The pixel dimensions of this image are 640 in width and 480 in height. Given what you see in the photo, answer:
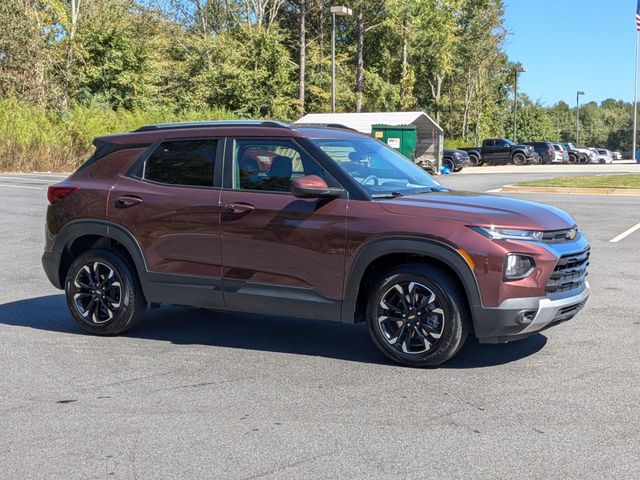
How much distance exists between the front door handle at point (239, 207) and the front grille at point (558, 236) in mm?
2150

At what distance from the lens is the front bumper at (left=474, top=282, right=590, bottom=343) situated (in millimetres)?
5277

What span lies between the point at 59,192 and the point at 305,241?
247 cm

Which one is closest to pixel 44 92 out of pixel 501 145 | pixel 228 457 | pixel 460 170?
pixel 460 170

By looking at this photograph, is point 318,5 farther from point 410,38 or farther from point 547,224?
point 547,224

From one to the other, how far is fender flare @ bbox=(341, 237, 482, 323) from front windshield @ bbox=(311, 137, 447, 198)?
0.44 m

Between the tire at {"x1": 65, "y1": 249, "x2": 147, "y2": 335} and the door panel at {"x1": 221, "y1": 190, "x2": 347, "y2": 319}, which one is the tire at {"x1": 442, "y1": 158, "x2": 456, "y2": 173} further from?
the door panel at {"x1": 221, "y1": 190, "x2": 347, "y2": 319}

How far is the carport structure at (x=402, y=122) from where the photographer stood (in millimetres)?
38844

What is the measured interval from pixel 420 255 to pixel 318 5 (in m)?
56.1

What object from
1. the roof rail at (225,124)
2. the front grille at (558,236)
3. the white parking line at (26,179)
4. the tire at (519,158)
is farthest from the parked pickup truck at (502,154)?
the front grille at (558,236)

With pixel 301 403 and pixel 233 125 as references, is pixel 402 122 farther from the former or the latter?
pixel 301 403

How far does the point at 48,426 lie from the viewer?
452 centimetres

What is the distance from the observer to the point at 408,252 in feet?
18.0

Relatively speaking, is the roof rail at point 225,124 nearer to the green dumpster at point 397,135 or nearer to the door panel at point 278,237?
the door panel at point 278,237

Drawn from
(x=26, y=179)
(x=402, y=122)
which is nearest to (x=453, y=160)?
(x=402, y=122)
